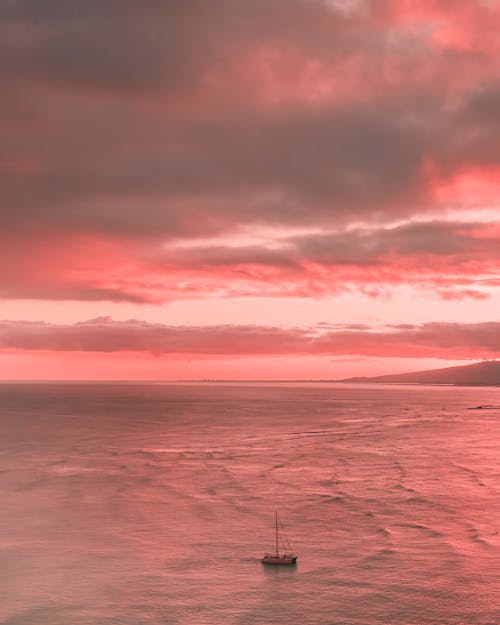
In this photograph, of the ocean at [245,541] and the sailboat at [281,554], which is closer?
the ocean at [245,541]

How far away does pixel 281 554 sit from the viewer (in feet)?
265

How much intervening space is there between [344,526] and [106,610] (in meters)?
40.1

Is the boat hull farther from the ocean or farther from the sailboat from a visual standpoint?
the ocean

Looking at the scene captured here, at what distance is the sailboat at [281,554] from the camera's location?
3047 inches

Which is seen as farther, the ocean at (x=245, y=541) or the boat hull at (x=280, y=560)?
the boat hull at (x=280, y=560)

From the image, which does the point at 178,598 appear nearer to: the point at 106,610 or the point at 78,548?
the point at 106,610

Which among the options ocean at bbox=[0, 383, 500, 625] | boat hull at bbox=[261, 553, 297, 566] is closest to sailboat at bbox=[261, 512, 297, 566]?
boat hull at bbox=[261, 553, 297, 566]

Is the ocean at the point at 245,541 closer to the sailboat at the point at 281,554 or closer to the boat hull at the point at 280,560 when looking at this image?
the boat hull at the point at 280,560

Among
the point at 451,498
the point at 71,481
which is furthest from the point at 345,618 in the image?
the point at 71,481

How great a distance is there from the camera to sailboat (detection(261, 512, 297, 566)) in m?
77.4

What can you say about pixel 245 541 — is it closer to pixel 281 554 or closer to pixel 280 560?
pixel 281 554

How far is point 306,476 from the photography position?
136250mm

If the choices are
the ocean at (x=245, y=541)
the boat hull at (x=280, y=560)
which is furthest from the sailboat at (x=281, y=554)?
the ocean at (x=245, y=541)

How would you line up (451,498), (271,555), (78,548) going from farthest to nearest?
(451,498)
(78,548)
(271,555)
